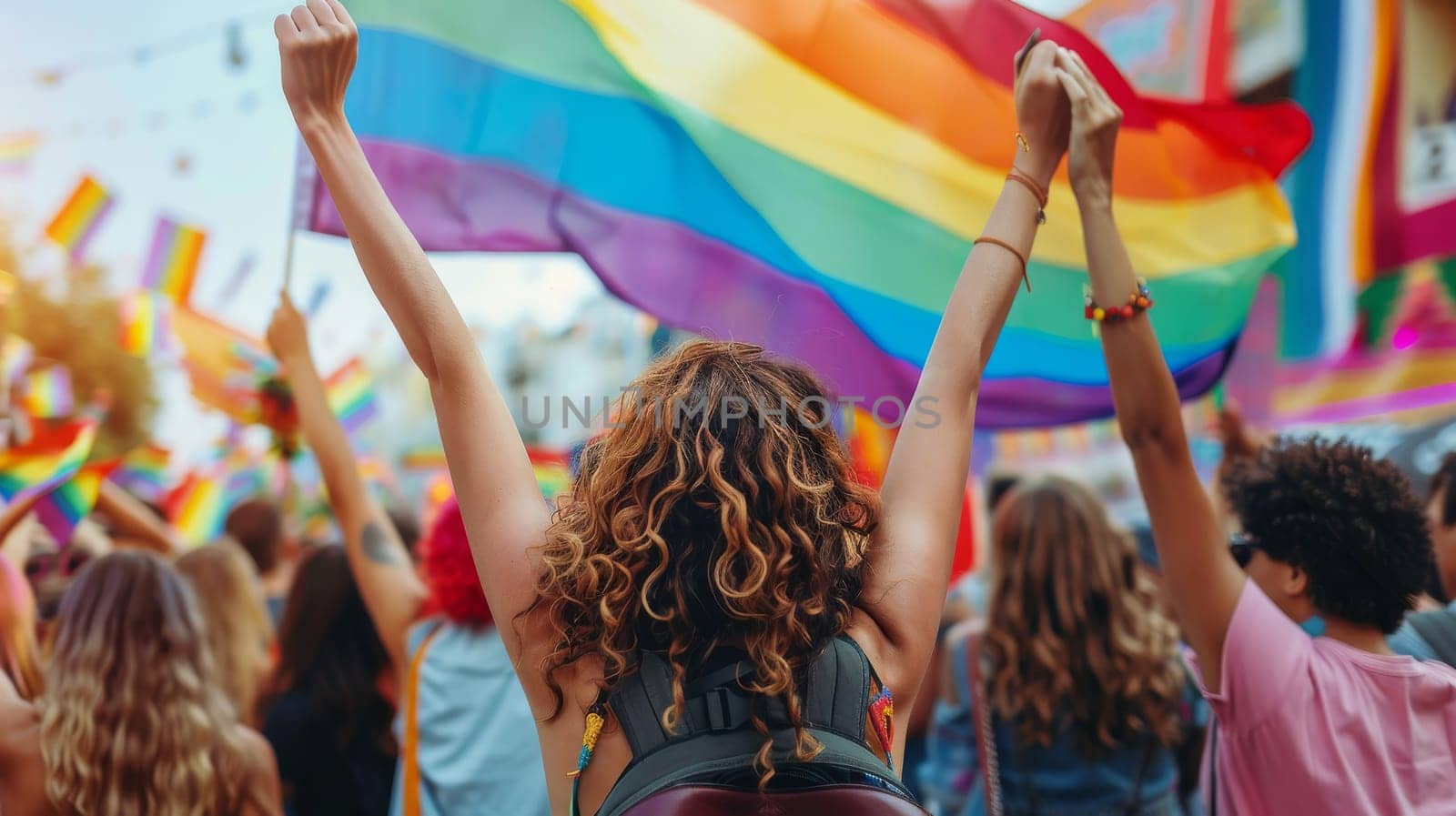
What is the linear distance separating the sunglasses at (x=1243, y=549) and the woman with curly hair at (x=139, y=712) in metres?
2.51

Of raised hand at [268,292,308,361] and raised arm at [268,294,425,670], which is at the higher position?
raised hand at [268,292,308,361]

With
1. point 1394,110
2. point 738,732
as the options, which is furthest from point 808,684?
point 1394,110

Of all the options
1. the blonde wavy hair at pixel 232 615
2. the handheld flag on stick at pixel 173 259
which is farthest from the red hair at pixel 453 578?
the handheld flag on stick at pixel 173 259

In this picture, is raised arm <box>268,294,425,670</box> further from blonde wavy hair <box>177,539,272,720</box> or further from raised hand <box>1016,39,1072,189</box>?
raised hand <box>1016,39,1072,189</box>

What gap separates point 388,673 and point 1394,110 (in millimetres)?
6559

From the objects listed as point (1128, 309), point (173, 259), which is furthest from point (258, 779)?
point (173, 259)

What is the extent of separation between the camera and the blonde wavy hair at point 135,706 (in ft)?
8.66

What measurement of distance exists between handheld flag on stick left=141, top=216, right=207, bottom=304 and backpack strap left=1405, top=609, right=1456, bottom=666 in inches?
216

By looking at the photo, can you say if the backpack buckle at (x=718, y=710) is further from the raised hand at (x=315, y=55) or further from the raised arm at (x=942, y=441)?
the raised hand at (x=315, y=55)

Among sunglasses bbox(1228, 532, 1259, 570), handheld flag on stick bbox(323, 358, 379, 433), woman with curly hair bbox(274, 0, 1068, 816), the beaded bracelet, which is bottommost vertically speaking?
woman with curly hair bbox(274, 0, 1068, 816)

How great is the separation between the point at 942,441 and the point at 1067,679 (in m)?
1.77

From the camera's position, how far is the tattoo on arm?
9.86 feet

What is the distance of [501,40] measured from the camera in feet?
9.86

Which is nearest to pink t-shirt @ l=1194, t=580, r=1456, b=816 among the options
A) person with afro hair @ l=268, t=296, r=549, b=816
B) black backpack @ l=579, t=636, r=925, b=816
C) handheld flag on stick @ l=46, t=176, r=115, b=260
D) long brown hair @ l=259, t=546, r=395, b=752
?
black backpack @ l=579, t=636, r=925, b=816
